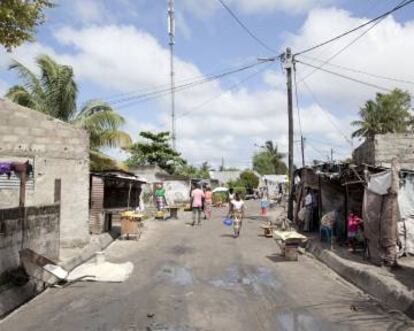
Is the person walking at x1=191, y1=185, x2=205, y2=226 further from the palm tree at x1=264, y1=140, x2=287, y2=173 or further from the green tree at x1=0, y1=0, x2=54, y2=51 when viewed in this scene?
the palm tree at x1=264, y1=140, x2=287, y2=173

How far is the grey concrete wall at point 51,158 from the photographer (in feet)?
55.0

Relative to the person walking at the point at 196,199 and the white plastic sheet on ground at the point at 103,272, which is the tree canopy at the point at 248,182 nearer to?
the person walking at the point at 196,199

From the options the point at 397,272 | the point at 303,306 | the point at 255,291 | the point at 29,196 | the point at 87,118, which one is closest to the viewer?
the point at 303,306

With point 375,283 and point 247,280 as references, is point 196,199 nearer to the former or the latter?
point 247,280

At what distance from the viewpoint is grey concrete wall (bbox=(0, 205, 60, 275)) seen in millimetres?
10586

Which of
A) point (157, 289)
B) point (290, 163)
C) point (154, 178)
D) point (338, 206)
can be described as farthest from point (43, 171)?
point (154, 178)

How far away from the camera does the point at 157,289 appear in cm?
1098

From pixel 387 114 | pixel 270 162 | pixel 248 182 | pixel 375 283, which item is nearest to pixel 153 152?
pixel 387 114

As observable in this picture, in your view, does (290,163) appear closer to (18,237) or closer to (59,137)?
(59,137)

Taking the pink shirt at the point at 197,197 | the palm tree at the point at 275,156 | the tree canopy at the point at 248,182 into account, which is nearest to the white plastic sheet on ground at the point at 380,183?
the pink shirt at the point at 197,197

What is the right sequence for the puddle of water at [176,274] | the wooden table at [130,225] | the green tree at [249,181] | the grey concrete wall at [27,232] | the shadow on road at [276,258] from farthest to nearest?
the green tree at [249,181] < the wooden table at [130,225] < the shadow on road at [276,258] < the puddle of water at [176,274] < the grey concrete wall at [27,232]

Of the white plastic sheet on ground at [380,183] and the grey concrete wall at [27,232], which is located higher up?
the white plastic sheet on ground at [380,183]

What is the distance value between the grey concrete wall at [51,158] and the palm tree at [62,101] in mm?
9365

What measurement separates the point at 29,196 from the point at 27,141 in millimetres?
1718
